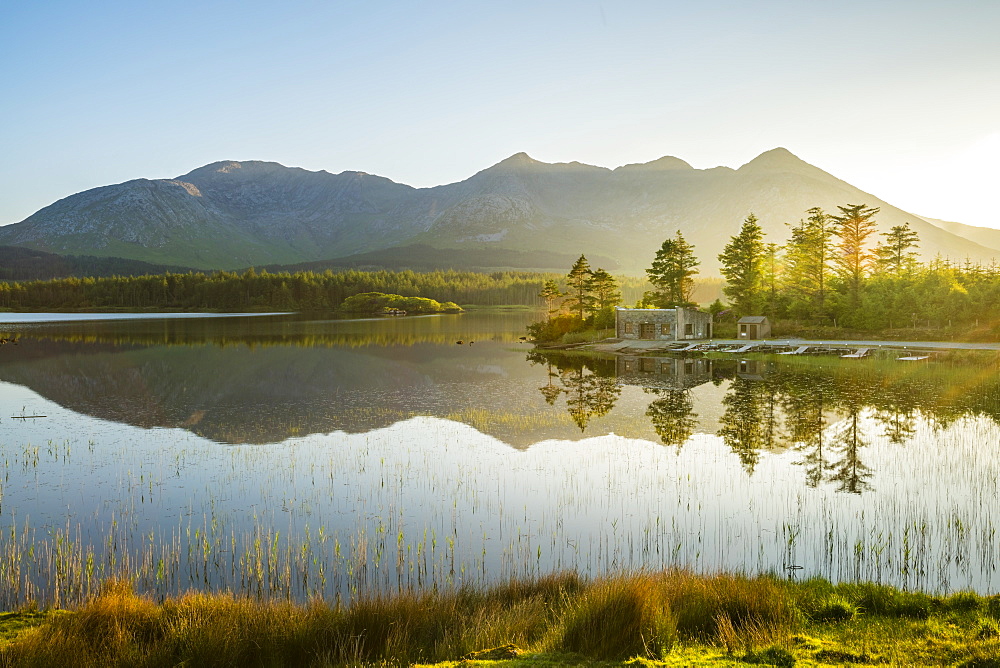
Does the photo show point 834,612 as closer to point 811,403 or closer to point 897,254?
point 811,403

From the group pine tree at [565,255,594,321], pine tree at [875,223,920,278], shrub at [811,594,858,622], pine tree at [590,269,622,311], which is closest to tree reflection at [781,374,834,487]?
shrub at [811,594,858,622]

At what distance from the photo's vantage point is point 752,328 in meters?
77.5

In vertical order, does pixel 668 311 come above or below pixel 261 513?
above

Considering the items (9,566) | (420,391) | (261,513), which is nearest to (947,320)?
(420,391)

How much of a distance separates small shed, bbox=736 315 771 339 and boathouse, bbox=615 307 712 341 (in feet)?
16.8

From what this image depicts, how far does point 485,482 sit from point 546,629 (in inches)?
430

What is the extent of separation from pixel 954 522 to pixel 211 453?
78.1ft

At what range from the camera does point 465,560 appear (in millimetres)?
13914

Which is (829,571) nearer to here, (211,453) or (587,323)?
(211,453)

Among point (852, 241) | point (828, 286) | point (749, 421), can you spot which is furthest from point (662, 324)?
point (749, 421)

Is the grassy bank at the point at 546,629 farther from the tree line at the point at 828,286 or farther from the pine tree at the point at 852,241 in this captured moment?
the pine tree at the point at 852,241

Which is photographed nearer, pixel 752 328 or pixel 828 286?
pixel 752 328

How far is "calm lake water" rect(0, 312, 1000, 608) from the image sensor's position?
13.6 meters

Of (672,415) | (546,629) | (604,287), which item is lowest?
(672,415)
